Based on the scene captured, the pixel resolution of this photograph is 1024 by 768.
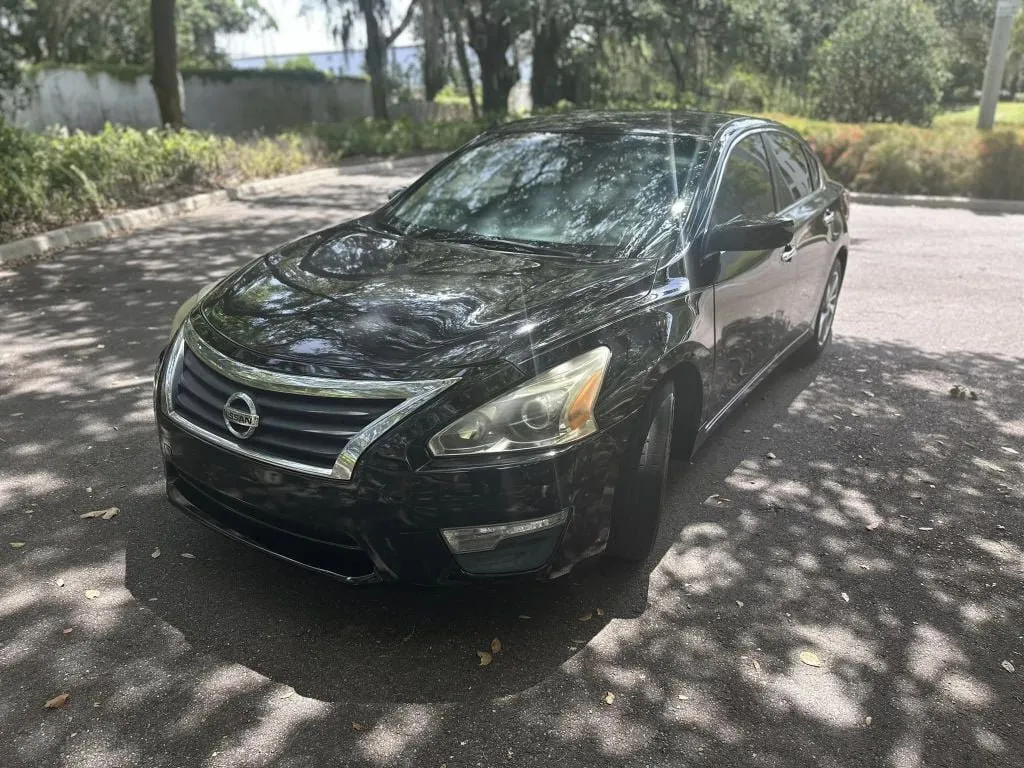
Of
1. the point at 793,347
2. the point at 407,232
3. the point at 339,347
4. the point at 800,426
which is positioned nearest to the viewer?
the point at 339,347

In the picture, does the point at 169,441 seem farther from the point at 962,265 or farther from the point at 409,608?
the point at 962,265

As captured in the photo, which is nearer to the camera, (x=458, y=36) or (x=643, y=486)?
(x=643, y=486)

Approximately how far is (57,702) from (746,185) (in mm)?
3664

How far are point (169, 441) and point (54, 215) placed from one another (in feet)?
25.6

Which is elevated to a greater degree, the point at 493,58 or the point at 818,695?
the point at 493,58

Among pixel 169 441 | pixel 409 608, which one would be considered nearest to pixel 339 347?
pixel 169 441

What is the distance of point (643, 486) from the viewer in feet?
10.2

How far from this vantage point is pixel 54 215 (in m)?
9.56

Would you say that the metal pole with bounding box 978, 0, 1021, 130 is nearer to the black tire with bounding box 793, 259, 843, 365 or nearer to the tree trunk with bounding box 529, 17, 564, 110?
the black tire with bounding box 793, 259, 843, 365

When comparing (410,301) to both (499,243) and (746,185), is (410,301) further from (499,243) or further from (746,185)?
(746,185)

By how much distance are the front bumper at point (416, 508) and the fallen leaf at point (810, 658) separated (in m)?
0.80

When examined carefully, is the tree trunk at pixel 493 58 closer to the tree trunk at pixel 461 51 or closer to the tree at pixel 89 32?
the tree trunk at pixel 461 51

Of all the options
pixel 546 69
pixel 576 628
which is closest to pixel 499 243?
pixel 576 628

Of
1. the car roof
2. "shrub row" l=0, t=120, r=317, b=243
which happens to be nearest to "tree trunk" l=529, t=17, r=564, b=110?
"shrub row" l=0, t=120, r=317, b=243
